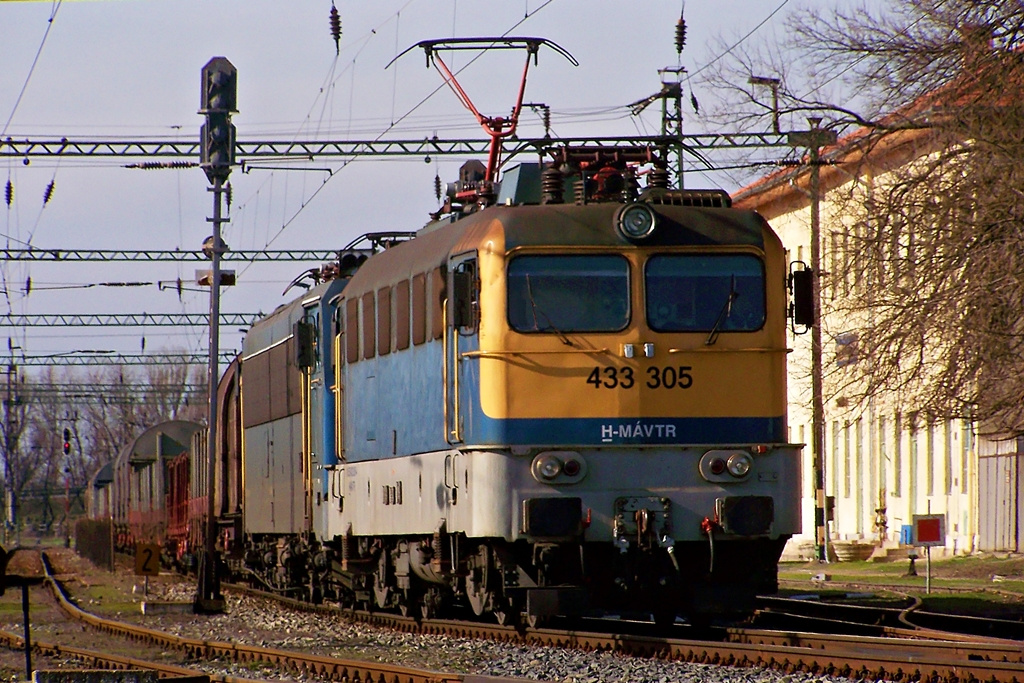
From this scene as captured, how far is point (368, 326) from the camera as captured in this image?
15.7 m

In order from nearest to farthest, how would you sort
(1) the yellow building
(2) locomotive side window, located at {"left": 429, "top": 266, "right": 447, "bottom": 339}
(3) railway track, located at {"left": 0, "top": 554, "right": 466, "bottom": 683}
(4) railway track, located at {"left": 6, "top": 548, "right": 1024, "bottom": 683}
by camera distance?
(4) railway track, located at {"left": 6, "top": 548, "right": 1024, "bottom": 683} → (3) railway track, located at {"left": 0, "top": 554, "right": 466, "bottom": 683} → (2) locomotive side window, located at {"left": 429, "top": 266, "right": 447, "bottom": 339} → (1) the yellow building

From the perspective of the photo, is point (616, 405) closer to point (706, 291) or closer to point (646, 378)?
point (646, 378)

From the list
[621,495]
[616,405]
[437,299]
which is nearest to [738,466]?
[621,495]

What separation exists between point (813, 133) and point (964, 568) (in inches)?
316

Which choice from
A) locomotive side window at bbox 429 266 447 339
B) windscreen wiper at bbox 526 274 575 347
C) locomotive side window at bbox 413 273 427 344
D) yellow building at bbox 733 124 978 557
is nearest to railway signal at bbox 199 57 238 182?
locomotive side window at bbox 413 273 427 344

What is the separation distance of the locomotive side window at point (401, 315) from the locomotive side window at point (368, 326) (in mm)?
769

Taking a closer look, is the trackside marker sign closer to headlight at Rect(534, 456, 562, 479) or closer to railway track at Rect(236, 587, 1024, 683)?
railway track at Rect(236, 587, 1024, 683)

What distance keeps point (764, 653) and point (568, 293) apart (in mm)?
3106

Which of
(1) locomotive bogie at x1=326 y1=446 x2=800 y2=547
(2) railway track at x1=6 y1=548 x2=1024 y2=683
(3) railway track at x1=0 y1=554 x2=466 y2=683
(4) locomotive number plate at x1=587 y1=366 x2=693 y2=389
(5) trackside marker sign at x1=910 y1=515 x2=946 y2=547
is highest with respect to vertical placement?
(4) locomotive number plate at x1=587 y1=366 x2=693 y2=389

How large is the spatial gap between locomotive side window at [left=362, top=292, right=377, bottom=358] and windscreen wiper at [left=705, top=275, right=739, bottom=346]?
4.00 m

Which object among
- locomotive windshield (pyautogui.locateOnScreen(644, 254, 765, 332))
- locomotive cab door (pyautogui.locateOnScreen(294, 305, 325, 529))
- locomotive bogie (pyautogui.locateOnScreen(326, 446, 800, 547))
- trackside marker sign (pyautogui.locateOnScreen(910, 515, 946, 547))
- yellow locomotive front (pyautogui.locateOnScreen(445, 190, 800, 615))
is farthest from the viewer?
trackside marker sign (pyautogui.locateOnScreen(910, 515, 946, 547))

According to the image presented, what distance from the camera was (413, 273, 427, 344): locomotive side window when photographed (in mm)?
13859

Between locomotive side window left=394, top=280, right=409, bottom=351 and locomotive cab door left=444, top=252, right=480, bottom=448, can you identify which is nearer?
locomotive cab door left=444, top=252, right=480, bottom=448

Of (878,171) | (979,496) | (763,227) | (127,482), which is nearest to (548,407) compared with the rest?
(763,227)
